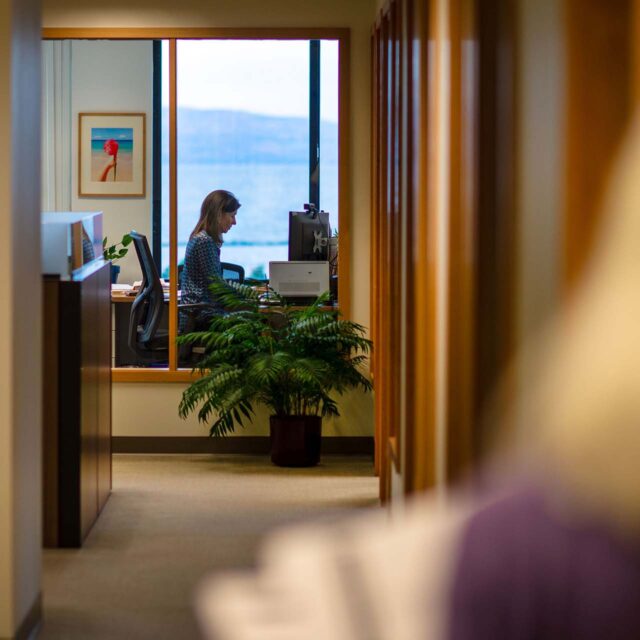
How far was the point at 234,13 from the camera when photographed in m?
6.42

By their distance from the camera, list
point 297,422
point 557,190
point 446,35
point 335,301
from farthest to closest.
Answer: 1. point 335,301
2. point 297,422
3. point 446,35
4. point 557,190

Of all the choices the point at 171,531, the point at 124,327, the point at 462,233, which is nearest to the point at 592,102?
the point at 462,233

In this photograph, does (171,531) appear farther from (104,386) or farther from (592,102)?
(592,102)

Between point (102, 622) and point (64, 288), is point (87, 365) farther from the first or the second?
point (102, 622)

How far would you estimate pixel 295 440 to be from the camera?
6180 millimetres

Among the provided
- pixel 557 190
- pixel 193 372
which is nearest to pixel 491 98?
pixel 557 190

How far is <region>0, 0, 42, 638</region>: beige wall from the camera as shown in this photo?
3385 mm

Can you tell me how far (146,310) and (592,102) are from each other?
16.7 ft

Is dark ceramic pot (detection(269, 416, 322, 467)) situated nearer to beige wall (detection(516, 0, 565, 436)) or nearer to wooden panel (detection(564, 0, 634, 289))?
beige wall (detection(516, 0, 565, 436))

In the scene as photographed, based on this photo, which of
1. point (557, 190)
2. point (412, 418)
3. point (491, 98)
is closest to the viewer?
point (557, 190)

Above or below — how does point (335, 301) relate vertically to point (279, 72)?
below

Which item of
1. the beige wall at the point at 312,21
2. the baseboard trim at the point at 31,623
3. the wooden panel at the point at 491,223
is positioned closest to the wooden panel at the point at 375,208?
the beige wall at the point at 312,21

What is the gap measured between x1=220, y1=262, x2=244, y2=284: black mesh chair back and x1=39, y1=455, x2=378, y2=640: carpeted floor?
1076 mm

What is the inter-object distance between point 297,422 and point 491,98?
3.62 meters
